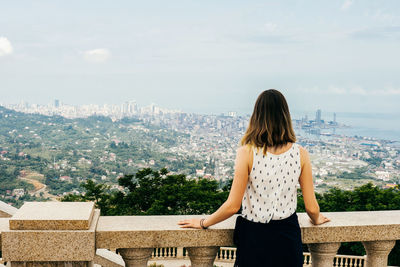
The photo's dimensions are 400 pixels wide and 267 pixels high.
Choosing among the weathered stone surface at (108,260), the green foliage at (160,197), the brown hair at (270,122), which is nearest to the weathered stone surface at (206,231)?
the brown hair at (270,122)

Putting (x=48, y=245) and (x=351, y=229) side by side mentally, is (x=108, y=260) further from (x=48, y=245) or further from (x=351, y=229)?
(x=351, y=229)

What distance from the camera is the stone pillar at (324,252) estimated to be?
9.47 ft

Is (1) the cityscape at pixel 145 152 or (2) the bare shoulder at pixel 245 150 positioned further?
(1) the cityscape at pixel 145 152

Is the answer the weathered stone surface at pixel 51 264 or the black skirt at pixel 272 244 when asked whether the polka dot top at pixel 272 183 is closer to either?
the black skirt at pixel 272 244

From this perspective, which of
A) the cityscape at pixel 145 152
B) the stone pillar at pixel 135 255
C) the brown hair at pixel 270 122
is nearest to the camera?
the brown hair at pixel 270 122

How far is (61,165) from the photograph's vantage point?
7450cm

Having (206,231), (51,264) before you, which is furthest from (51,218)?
(206,231)

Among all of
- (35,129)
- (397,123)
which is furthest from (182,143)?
(397,123)

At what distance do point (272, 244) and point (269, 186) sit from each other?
1.32 feet

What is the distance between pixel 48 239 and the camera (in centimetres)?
251

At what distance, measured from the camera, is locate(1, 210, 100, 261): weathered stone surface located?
2471 millimetres

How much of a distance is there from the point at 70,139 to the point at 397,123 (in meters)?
152

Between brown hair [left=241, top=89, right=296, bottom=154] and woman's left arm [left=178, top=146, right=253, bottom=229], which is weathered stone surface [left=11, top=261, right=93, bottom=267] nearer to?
woman's left arm [left=178, top=146, right=253, bottom=229]

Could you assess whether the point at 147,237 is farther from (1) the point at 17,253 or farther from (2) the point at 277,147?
(2) the point at 277,147
